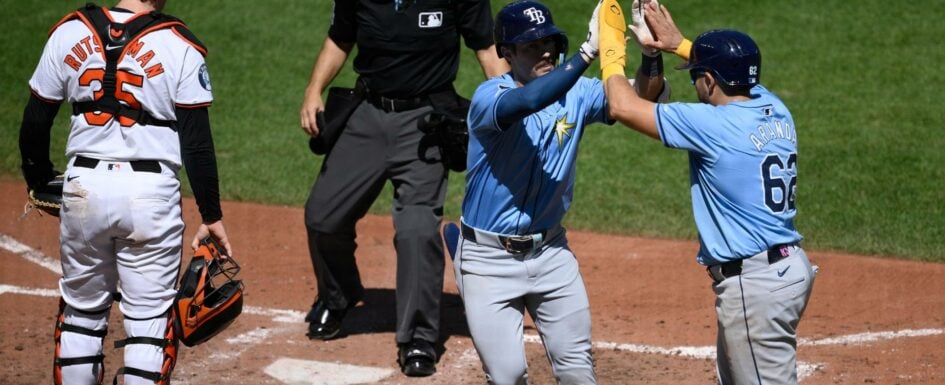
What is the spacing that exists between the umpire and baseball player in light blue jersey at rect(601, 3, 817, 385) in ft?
6.24

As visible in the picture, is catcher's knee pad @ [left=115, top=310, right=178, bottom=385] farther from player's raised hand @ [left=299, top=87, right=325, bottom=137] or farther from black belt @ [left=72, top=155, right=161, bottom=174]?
player's raised hand @ [left=299, top=87, right=325, bottom=137]

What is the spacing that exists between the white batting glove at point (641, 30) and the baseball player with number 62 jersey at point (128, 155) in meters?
1.62

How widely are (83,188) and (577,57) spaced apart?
1844mm

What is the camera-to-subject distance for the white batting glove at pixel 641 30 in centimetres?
470

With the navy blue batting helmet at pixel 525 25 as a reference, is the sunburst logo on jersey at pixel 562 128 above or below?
below

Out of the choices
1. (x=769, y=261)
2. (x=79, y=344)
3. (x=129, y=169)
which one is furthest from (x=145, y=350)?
(x=769, y=261)

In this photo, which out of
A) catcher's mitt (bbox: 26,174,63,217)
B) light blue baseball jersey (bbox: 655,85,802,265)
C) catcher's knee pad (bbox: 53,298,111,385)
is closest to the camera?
light blue baseball jersey (bbox: 655,85,802,265)

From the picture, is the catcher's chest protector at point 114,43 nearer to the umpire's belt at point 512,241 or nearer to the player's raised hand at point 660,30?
the umpire's belt at point 512,241

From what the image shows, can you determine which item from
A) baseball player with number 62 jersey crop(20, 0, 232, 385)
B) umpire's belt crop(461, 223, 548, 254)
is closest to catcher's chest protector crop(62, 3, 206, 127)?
baseball player with number 62 jersey crop(20, 0, 232, 385)

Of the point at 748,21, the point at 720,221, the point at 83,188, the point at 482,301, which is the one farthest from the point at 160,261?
the point at 748,21

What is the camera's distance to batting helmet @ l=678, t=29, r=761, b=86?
4418 millimetres

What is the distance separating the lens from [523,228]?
4684 mm

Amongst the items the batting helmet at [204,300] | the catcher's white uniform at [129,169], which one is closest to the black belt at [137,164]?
the catcher's white uniform at [129,169]

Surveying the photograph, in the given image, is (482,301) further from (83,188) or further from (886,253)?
(886,253)
